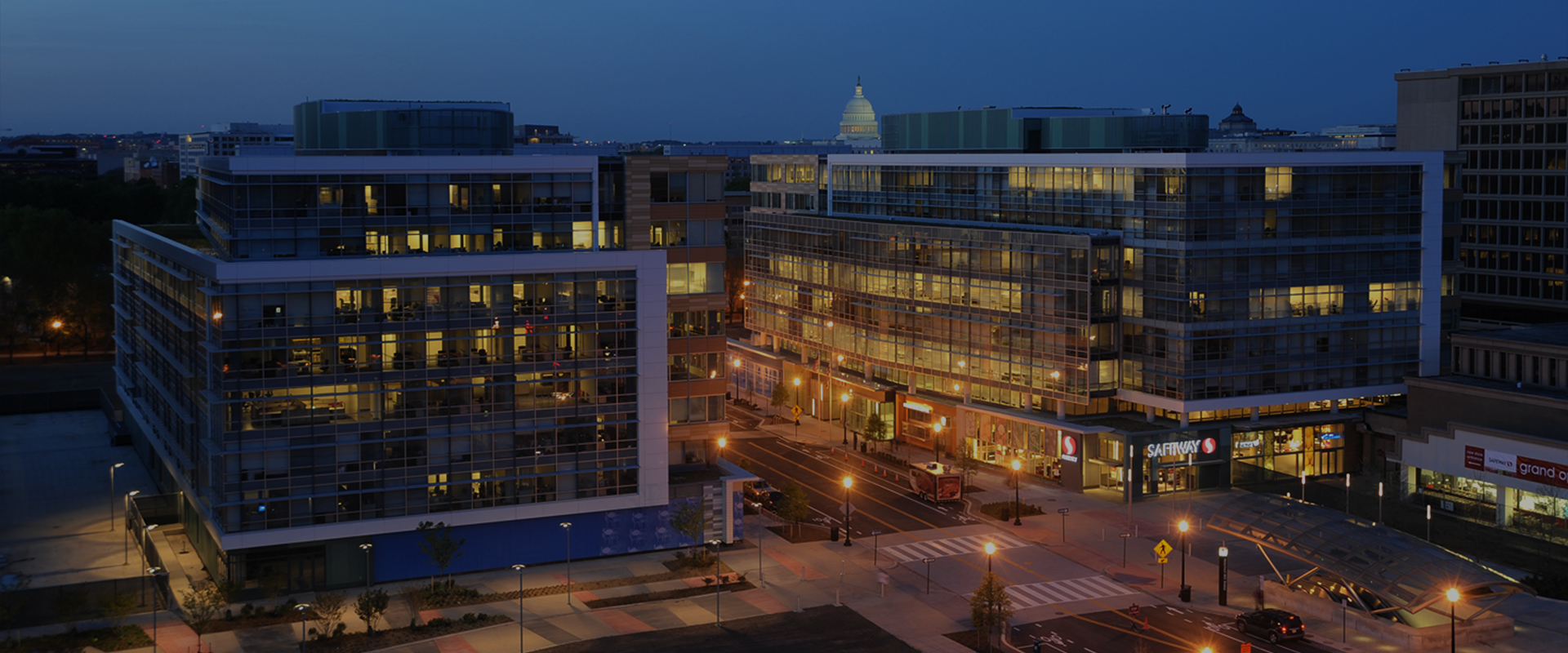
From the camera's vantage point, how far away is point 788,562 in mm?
81688

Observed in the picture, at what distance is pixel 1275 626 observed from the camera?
6575 cm

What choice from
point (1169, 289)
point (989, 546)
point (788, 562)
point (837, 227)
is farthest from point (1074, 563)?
point (837, 227)

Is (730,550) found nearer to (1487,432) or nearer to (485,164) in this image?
(485,164)

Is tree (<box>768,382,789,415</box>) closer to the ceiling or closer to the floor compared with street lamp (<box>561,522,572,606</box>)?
closer to the ceiling

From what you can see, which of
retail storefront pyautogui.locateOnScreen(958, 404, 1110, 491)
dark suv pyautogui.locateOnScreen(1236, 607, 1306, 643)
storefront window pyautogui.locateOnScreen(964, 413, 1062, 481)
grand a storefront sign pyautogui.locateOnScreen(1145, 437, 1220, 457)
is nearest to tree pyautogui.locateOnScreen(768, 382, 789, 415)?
retail storefront pyautogui.locateOnScreen(958, 404, 1110, 491)

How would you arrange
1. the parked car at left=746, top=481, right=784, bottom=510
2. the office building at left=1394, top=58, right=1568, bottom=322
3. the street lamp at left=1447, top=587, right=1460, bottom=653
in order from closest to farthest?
the street lamp at left=1447, top=587, right=1460, bottom=653 < the parked car at left=746, top=481, right=784, bottom=510 < the office building at left=1394, top=58, right=1568, bottom=322

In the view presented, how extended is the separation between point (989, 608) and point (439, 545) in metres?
27.7

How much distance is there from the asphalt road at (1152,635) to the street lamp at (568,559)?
22.6 metres

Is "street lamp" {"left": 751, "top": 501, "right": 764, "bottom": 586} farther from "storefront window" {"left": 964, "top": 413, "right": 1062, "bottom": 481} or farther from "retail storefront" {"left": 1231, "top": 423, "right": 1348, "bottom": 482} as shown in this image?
"retail storefront" {"left": 1231, "top": 423, "right": 1348, "bottom": 482}

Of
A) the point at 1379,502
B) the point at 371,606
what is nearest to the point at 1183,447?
the point at 1379,502

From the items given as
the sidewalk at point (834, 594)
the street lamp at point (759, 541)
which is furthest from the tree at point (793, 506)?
the street lamp at point (759, 541)

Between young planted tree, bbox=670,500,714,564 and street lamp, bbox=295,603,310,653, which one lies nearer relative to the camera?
street lamp, bbox=295,603,310,653

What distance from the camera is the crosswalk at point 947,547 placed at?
83.2 m

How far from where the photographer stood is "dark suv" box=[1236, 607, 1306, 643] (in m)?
65.7
